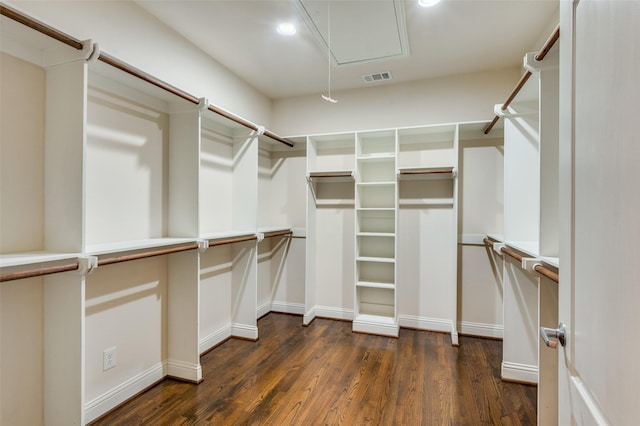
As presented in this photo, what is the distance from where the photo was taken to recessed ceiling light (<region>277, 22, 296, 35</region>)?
2393 mm

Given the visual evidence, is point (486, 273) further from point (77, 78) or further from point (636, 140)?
point (77, 78)

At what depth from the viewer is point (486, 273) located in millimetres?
3195

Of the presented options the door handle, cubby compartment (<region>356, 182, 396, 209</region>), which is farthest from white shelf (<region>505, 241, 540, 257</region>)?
cubby compartment (<region>356, 182, 396, 209</region>)

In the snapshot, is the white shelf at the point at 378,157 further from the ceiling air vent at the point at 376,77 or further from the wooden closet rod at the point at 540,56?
the wooden closet rod at the point at 540,56

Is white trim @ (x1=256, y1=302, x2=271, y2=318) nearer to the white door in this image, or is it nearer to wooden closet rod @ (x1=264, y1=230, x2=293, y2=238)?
wooden closet rod @ (x1=264, y1=230, x2=293, y2=238)

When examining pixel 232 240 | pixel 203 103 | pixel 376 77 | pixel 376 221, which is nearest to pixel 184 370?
pixel 232 240

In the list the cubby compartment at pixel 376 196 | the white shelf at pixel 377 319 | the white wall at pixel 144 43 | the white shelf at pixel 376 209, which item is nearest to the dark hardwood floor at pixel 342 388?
the white shelf at pixel 377 319

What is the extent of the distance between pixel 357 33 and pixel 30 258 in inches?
98.1

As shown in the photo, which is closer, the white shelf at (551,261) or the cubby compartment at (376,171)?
the white shelf at (551,261)

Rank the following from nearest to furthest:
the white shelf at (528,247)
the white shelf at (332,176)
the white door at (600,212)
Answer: the white door at (600,212) → the white shelf at (528,247) → the white shelf at (332,176)

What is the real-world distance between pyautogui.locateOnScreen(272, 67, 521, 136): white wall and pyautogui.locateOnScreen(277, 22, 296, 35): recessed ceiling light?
1.28 metres

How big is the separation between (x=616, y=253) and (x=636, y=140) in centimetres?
20

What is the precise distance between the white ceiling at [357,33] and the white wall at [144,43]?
97 mm

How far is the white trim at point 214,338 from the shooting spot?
110 inches
